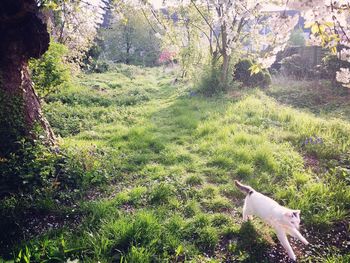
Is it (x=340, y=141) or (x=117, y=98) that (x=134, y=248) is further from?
(x=117, y=98)

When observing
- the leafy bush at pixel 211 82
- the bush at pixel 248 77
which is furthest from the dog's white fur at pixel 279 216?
the bush at pixel 248 77

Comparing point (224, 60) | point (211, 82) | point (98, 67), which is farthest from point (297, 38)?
point (211, 82)

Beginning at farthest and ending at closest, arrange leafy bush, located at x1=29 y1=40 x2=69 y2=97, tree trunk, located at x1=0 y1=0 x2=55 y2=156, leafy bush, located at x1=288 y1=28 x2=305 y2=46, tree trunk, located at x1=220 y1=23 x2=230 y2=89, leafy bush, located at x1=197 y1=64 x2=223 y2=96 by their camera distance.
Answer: leafy bush, located at x1=288 y1=28 x2=305 y2=46
leafy bush, located at x1=197 y1=64 x2=223 y2=96
tree trunk, located at x1=220 y1=23 x2=230 y2=89
leafy bush, located at x1=29 y1=40 x2=69 y2=97
tree trunk, located at x1=0 y1=0 x2=55 y2=156

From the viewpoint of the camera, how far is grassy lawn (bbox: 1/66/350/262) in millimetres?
2771

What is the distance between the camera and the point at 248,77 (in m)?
11.5

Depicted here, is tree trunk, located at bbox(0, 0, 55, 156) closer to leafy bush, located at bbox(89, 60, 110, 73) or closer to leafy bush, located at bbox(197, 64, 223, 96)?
leafy bush, located at bbox(197, 64, 223, 96)

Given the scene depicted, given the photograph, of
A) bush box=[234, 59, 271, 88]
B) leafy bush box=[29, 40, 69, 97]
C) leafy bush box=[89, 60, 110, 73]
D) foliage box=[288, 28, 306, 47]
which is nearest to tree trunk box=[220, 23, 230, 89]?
bush box=[234, 59, 271, 88]

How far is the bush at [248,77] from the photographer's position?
37.4 ft

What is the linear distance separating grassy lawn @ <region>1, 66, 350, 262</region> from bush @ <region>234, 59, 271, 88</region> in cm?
424

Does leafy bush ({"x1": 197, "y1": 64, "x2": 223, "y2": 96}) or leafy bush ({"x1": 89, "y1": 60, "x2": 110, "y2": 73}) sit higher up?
leafy bush ({"x1": 89, "y1": 60, "x2": 110, "y2": 73})

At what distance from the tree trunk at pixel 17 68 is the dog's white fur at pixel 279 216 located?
117 inches

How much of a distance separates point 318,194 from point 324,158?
52.8 inches

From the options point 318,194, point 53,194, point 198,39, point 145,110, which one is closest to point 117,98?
point 145,110

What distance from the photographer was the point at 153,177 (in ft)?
13.6
